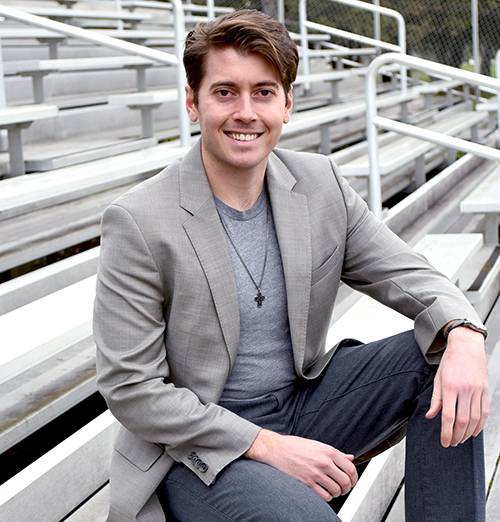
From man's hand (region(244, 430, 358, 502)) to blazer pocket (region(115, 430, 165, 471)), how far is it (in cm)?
15

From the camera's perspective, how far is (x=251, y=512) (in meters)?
1.08

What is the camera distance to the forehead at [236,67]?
122cm

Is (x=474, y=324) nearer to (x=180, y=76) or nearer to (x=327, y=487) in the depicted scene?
(x=327, y=487)

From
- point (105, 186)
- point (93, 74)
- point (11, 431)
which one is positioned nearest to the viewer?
point (11, 431)

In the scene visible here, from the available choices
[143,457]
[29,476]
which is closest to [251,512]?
[143,457]

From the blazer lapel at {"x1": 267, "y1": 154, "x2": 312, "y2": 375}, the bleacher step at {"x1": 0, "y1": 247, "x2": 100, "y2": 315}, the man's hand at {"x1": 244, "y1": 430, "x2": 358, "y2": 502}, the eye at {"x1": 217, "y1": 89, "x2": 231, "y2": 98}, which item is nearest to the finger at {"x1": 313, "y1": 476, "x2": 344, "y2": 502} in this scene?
the man's hand at {"x1": 244, "y1": 430, "x2": 358, "y2": 502}

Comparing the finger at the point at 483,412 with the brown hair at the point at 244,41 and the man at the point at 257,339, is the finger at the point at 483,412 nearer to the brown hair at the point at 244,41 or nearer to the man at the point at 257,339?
the man at the point at 257,339

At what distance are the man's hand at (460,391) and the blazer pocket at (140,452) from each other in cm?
43

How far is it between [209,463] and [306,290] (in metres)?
0.33

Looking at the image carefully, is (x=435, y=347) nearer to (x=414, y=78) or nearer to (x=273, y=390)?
(x=273, y=390)

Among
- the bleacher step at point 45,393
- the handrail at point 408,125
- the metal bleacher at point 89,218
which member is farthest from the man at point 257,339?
the handrail at point 408,125

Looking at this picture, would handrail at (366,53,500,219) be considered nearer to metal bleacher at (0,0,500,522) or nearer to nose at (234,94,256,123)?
metal bleacher at (0,0,500,522)

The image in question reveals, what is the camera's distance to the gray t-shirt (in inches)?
50.1

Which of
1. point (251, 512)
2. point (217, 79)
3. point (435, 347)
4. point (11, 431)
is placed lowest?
point (11, 431)
